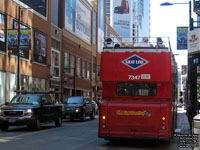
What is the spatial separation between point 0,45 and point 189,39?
69.1 feet

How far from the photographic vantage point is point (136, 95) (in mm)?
12922

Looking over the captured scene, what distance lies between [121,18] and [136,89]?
562ft

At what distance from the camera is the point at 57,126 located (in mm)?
21688

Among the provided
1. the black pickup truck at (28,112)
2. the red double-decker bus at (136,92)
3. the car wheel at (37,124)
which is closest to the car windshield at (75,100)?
the black pickup truck at (28,112)

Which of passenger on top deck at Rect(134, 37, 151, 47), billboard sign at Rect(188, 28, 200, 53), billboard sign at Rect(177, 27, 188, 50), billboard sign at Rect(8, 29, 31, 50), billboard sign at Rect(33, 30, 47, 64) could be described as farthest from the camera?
billboard sign at Rect(33, 30, 47, 64)

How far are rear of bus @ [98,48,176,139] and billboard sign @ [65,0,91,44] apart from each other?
41.6 meters

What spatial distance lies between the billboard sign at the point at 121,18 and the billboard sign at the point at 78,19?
11392 cm

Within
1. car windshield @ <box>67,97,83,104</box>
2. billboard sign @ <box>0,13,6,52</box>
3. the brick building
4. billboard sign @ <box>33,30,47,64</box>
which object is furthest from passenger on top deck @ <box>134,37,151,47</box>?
billboard sign @ <box>33,30,47,64</box>

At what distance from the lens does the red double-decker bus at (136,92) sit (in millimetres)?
12297

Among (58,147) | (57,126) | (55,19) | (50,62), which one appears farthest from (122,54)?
(55,19)

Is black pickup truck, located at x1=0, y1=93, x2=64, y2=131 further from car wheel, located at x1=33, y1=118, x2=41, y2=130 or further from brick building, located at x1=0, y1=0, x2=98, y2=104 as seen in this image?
brick building, located at x1=0, y1=0, x2=98, y2=104

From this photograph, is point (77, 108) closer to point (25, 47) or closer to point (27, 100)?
point (27, 100)

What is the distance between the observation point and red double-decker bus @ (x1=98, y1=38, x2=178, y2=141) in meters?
12.3

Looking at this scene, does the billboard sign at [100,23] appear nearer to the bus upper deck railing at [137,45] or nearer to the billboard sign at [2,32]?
the billboard sign at [2,32]
